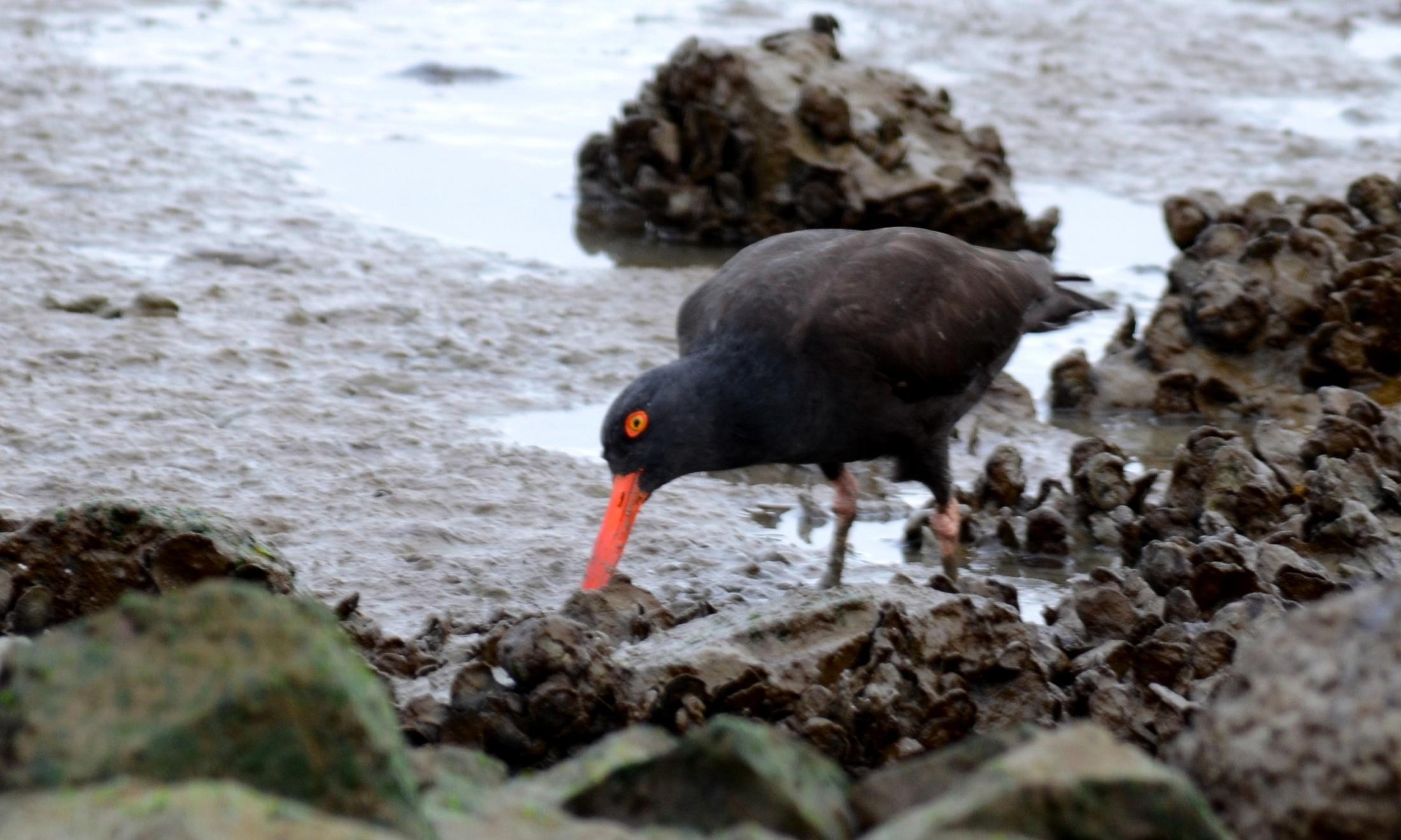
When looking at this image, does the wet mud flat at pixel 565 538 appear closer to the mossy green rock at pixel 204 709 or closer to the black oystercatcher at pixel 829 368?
the mossy green rock at pixel 204 709

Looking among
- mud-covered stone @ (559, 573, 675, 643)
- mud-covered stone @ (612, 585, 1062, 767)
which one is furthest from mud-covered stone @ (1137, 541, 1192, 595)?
mud-covered stone @ (559, 573, 675, 643)

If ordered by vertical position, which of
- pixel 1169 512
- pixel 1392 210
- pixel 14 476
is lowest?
pixel 14 476

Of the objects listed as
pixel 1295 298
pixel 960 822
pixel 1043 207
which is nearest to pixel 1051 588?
pixel 1295 298

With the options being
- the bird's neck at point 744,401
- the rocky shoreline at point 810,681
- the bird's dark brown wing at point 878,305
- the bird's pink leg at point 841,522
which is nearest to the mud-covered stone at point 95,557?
the rocky shoreline at point 810,681

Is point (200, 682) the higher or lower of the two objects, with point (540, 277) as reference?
higher

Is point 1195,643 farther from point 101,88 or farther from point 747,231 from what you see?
point 101,88

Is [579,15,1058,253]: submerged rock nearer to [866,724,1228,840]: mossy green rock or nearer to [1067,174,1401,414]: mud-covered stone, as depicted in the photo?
[1067,174,1401,414]: mud-covered stone

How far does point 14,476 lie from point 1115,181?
6.62 m

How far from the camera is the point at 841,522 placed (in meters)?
5.57

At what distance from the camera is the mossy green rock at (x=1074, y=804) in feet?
7.30

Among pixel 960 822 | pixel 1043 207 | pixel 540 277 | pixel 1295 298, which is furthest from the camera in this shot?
pixel 1043 207

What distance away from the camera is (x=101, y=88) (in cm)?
1091

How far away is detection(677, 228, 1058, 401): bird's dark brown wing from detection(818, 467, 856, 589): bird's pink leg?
1.60 feet

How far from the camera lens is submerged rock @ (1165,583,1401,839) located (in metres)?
2.35
